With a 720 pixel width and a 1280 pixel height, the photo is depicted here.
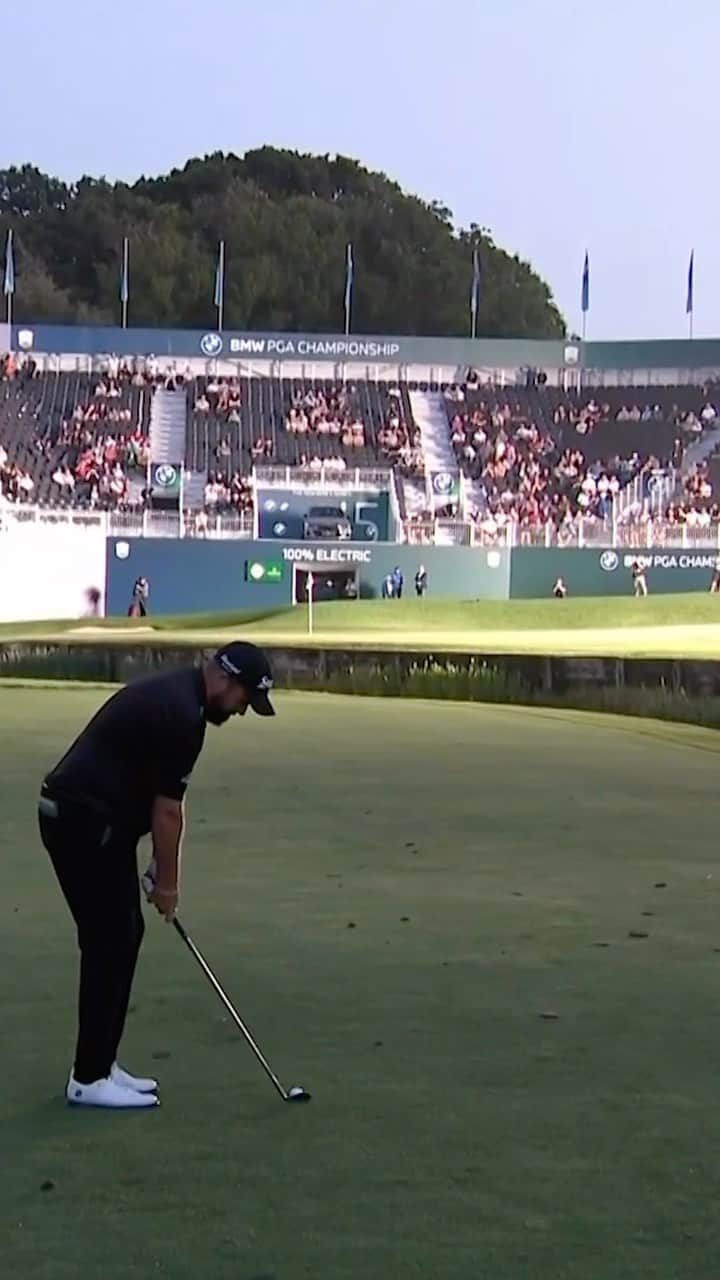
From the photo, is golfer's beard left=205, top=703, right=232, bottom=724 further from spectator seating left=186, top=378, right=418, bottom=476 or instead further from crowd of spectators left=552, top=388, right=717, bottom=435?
crowd of spectators left=552, top=388, right=717, bottom=435

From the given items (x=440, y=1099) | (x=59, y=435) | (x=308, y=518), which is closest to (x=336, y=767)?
(x=440, y=1099)

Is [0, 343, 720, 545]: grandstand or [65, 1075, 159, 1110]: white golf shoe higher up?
[0, 343, 720, 545]: grandstand

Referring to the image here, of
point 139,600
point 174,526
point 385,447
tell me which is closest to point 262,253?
point 385,447

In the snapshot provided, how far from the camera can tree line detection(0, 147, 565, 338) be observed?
3676 inches

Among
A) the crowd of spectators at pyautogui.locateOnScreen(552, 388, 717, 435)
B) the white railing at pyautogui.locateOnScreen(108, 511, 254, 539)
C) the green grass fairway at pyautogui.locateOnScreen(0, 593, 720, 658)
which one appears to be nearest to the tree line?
the crowd of spectators at pyautogui.locateOnScreen(552, 388, 717, 435)

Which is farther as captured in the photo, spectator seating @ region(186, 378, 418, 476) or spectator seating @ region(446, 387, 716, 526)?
spectator seating @ region(446, 387, 716, 526)

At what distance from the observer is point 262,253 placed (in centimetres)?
9606

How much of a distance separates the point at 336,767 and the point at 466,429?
4478 centimetres

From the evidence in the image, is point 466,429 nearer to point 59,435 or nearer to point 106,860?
point 59,435

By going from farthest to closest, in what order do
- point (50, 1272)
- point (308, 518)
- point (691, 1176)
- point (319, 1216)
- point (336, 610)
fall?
point (308, 518), point (336, 610), point (691, 1176), point (319, 1216), point (50, 1272)

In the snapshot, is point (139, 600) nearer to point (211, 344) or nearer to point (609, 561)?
point (609, 561)

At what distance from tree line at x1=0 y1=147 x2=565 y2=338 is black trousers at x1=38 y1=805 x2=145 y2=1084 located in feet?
282

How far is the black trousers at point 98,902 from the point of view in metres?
5.79

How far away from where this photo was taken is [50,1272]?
4574mm
